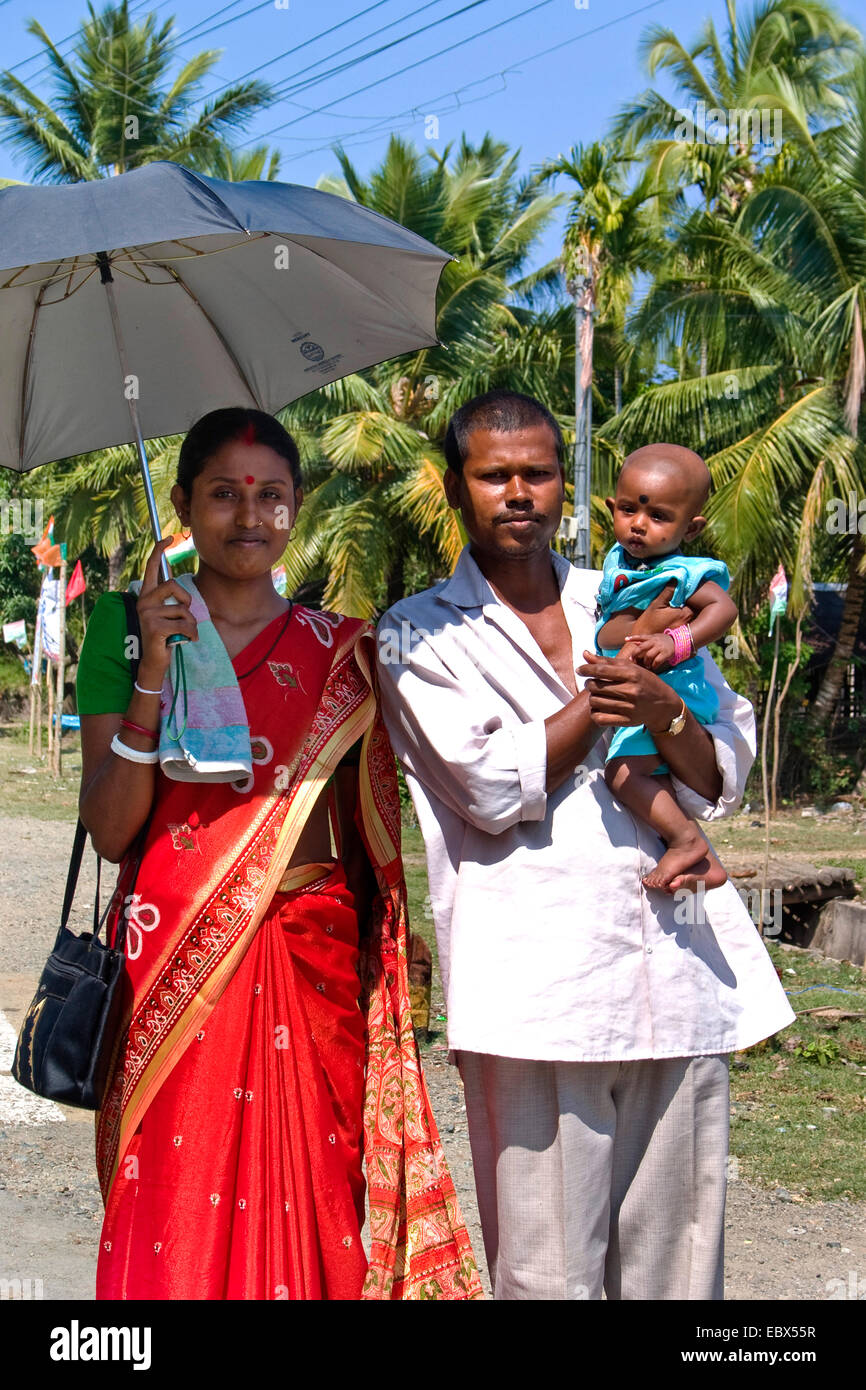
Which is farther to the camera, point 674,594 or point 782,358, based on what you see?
point 782,358

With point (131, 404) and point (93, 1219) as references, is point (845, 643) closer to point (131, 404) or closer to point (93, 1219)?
point (93, 1219)

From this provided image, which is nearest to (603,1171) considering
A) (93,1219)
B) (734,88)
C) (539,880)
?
(539,880)

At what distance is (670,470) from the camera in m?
2.53

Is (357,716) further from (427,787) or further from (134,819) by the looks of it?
(134,819)

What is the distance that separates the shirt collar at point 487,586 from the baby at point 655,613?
72mm

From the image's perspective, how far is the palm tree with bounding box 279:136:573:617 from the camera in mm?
15727

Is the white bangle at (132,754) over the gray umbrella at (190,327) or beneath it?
beneath

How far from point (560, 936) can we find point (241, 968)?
61 cm

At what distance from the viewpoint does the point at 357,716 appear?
8.94 feet

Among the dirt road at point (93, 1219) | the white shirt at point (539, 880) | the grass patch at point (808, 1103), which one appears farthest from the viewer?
the grass patch at point (808, 1103)

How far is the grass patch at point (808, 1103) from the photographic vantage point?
5047 mm

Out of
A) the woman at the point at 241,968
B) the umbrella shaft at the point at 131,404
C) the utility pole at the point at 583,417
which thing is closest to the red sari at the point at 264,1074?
the woman at the point at 241,968

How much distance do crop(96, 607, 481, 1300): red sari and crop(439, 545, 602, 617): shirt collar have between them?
305mm

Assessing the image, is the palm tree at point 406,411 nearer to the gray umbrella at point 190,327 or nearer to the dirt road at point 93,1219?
the dirt road at point 93,1219
